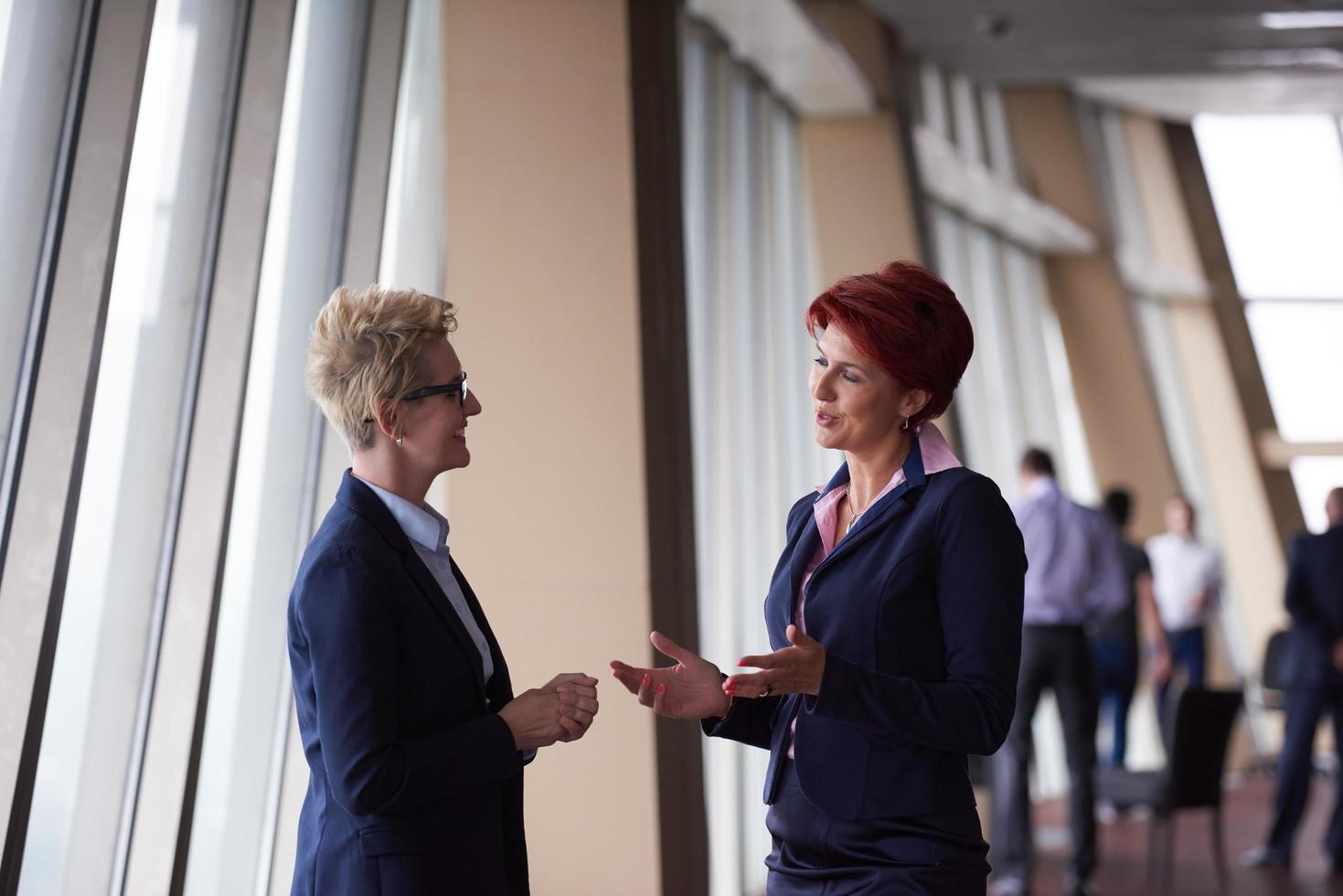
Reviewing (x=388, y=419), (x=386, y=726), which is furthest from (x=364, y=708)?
(x=388, y=419)

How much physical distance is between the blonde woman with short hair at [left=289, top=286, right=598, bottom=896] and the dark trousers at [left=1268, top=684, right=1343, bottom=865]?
18.6ft

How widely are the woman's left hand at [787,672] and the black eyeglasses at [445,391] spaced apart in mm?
669

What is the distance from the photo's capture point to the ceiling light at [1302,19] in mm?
8242

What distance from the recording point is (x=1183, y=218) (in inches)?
479

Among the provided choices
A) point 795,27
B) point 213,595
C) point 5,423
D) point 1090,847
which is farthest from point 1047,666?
point 5,423

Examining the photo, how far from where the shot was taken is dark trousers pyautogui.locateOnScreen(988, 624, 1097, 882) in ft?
18.5

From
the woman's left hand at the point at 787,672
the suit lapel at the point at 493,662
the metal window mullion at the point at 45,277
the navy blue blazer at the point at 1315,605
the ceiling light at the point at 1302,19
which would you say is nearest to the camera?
the woman's left hand at the point at 787,672

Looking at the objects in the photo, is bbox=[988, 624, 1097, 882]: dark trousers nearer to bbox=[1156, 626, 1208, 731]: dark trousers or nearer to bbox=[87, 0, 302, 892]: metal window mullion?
bbox=[1156, 626, 1208, 731]: dark trousers

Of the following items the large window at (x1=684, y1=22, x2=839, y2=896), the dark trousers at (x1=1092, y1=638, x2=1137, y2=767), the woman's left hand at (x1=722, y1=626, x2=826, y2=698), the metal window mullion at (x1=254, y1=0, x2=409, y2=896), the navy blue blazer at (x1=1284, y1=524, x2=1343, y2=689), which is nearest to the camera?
the woman's left hand at (x1=722, y1=626, x2=826, y2=698)

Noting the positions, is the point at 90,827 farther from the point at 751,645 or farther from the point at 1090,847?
the point at 1090,847

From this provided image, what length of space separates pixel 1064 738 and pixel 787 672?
14.8 feet

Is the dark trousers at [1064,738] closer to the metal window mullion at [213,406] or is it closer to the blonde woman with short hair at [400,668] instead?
the metal window mullion at [213,406]

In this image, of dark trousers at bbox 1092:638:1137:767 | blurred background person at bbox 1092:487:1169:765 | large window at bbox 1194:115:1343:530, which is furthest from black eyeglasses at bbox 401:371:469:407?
large window at bbox 1194:115:1343:530

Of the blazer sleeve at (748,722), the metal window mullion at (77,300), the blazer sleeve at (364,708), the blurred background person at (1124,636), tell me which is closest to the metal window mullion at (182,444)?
the metal window mullion at (77,300)
